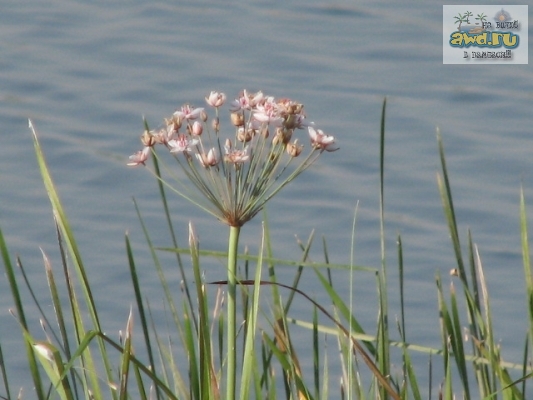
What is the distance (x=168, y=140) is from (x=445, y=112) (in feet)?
13.4

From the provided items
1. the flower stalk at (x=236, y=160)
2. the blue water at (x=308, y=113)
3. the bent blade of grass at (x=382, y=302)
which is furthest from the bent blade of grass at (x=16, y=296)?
the blue water at (x=308, y=113)

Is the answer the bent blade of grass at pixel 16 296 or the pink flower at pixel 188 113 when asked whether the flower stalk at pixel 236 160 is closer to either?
the pink flower at pixel 188 113

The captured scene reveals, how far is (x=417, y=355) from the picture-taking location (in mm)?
4141

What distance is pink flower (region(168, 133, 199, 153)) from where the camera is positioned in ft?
4.89

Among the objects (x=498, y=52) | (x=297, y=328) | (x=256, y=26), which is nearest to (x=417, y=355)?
(x=297, y=328)

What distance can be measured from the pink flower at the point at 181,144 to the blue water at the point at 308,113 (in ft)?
8.05

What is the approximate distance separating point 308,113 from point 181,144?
3.78 m

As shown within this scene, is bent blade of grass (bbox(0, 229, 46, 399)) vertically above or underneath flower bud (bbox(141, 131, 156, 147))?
underneath

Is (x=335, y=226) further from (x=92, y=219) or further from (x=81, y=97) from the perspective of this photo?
(x=81, y=97)

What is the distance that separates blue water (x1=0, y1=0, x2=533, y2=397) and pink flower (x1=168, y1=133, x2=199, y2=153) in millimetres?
2455

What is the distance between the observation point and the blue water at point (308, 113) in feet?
14.7

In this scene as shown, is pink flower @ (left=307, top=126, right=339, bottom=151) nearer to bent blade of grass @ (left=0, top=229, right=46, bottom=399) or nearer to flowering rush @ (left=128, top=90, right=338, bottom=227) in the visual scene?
flowering rush @ (left=128, top=90, right=338, bottom=227)

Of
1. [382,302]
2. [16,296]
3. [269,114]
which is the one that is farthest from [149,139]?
[382,302]

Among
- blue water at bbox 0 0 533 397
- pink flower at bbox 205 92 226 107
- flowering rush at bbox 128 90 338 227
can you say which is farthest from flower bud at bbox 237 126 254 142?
blue water at bbox 0 0 533 397
